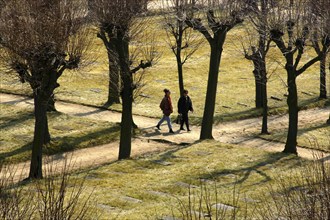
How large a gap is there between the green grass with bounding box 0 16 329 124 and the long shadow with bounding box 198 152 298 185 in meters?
8.10

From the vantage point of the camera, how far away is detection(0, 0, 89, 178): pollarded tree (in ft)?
82.7

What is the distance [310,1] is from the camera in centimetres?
3266

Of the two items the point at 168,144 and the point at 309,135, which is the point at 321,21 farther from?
the point at 168,144

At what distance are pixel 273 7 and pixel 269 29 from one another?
1.19 meters

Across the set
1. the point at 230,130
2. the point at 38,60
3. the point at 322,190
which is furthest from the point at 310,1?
the point at 322,190

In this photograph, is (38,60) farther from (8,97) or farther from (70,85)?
Answer: (70,85)

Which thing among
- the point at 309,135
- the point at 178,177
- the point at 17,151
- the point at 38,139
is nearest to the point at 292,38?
the point at 309,135

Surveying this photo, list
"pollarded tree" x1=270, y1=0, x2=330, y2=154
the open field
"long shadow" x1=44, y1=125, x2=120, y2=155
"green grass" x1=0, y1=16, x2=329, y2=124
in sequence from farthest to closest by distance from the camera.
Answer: "green grass" x1=0, y1=16, x2=329, y2=124
"long shadow" x1=44, y1=125, x2=120, y2=155
"pollarded tree" x1=270, y1=0, x2=330, y2=154
the open field

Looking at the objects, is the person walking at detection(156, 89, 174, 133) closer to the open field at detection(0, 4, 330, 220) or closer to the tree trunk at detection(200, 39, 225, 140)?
the open field at detection(0, 4, 330, 220)

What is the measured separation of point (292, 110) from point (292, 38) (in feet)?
9.97

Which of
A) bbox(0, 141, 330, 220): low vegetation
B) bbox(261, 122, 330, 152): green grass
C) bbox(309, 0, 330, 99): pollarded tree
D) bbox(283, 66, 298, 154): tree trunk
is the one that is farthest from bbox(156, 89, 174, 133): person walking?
bbox(309, 0, 330, 99): pollarded tree

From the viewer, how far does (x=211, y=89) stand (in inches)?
1266

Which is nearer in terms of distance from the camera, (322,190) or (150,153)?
(322,190)

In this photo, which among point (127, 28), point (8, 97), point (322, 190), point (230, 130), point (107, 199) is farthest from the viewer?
point (8, 97)
